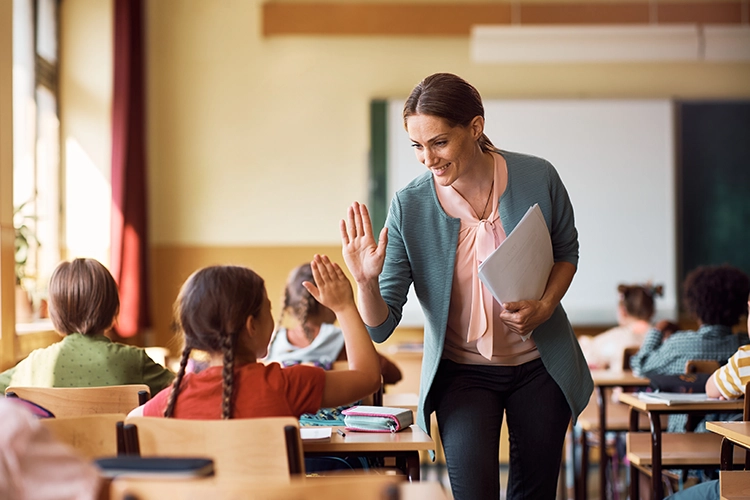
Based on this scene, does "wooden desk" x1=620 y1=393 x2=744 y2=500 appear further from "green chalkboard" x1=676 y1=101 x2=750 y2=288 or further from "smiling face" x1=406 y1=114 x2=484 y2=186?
"green chalkboard" x1=676 y1=101 x2=750 y2=288

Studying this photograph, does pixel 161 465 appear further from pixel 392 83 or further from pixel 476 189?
pixel 392 83

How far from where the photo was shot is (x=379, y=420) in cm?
214

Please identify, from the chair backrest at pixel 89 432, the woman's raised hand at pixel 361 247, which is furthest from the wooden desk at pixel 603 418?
the chair backrest at pixel 89 432

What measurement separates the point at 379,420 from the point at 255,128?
4167 mm

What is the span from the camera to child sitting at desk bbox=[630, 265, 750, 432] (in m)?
3.48

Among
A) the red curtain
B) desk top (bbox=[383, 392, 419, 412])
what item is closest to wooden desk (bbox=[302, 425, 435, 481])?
desk top (bbox=[383, 392, 419, 412])

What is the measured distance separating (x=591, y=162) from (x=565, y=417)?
13.7ft

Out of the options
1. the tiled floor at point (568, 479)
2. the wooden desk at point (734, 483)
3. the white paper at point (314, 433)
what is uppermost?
the white paper at point (314, 433)

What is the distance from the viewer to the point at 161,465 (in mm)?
1270

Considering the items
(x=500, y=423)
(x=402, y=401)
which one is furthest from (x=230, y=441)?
(x=402, y=401)

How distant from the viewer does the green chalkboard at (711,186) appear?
235 inches

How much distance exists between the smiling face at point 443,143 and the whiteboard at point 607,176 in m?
3.86

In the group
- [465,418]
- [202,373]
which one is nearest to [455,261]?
[465,418]

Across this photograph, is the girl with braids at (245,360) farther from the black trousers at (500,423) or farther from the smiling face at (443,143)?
the smiling face at (443,143)
